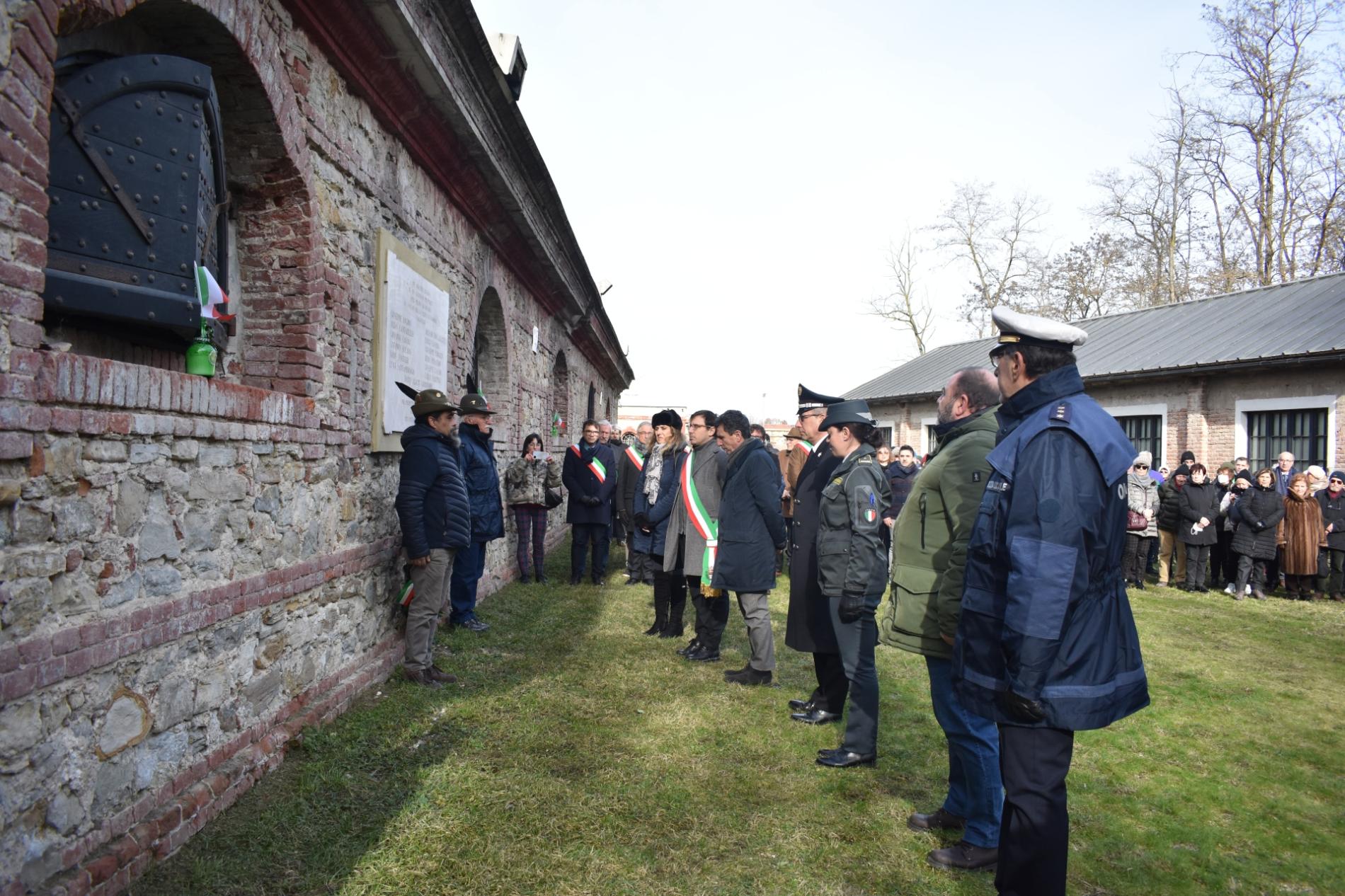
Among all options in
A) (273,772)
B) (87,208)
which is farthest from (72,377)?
(273,772)

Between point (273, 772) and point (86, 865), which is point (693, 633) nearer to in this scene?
point (273, 772)

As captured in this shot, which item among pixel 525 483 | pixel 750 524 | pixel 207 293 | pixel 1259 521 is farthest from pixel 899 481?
pixel 207 293

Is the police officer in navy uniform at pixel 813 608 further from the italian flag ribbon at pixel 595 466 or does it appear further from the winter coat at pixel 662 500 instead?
the italian flag ribbon at pixel 595 466

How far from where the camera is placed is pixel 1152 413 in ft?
54.4

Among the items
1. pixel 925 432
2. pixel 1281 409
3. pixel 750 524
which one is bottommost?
pixel 750 524

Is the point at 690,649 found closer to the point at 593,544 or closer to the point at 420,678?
the point at 420,678

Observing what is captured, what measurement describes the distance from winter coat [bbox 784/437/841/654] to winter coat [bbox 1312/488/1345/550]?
32.2 feet

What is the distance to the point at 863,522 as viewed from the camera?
14.1 ft

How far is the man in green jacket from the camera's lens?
10.9 feet

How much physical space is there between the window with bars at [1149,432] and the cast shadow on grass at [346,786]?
1466 cm

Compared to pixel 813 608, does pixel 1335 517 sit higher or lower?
higher

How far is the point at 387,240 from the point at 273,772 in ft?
11.1

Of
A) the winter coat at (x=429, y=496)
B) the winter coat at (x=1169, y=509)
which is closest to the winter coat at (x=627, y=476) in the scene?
the winter coat at (x=429, y=496)

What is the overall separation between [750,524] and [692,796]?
2190 millimetres
